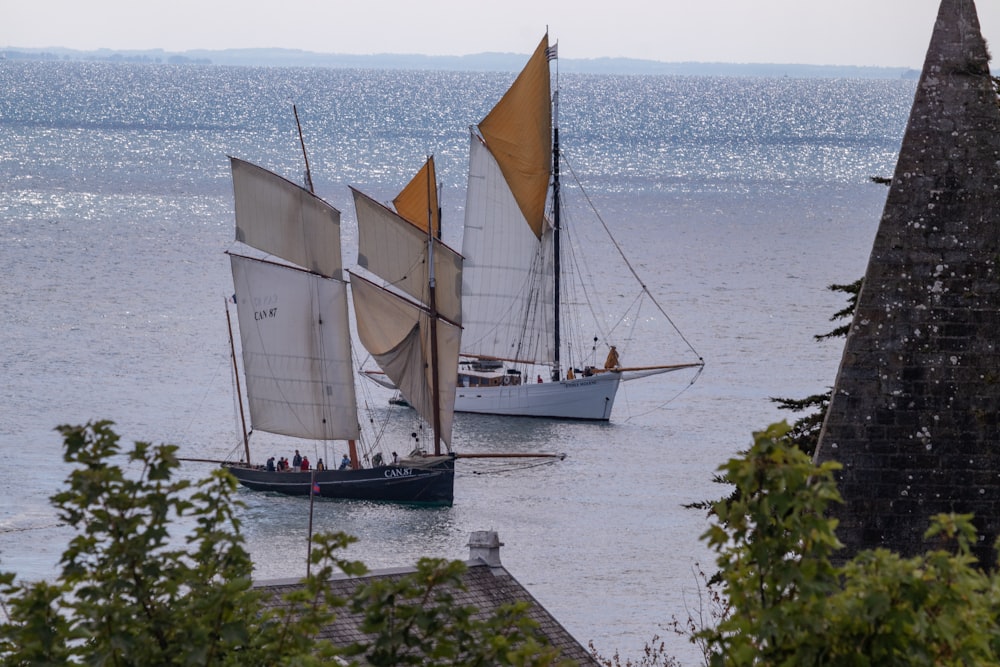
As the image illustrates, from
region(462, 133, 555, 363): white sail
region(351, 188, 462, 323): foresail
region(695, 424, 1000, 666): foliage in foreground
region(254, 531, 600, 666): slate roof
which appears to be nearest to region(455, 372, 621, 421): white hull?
region(462, 133, 555, 363): white sail

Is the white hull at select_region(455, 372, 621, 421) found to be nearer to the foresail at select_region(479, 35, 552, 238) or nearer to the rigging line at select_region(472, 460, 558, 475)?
the foresail at select_region(479, 35, 552, 238)

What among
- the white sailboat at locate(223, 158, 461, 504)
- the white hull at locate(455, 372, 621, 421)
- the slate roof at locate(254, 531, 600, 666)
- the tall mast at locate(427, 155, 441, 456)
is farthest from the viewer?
the white hull at locate(455, 372, 621, 421)

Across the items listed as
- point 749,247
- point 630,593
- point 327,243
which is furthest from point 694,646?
point 749,247

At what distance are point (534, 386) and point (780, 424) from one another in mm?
59795

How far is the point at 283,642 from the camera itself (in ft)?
36.1

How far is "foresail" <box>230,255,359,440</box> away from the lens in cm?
5528

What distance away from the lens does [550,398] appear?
2763 inches

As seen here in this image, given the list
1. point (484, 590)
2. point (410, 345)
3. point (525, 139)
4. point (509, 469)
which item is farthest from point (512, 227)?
point (484, 590)

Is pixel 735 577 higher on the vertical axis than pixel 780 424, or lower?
lower

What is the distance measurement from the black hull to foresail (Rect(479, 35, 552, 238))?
59.0 feet

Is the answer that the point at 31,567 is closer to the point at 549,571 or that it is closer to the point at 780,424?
the point at 549,571

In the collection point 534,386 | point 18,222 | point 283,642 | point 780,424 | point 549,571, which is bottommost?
point 18,222

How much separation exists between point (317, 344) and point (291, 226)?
3897mm

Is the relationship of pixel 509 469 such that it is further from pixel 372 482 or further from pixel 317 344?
pixel 317 344
